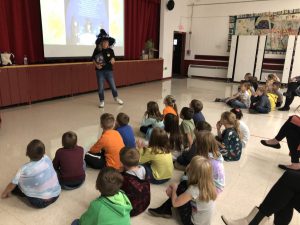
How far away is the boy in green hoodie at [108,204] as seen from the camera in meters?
1.45

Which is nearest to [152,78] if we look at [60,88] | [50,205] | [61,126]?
[60,88]

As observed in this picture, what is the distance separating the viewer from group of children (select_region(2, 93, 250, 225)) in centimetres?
151

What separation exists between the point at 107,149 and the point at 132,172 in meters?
0.66

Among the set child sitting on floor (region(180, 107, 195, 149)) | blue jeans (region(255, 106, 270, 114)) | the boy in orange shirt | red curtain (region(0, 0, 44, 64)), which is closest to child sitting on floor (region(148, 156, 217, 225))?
the boy in orange shirt

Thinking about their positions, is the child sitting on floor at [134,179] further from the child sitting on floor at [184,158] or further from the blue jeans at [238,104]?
the blue jeans at [238,104]

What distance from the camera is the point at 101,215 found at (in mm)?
1452

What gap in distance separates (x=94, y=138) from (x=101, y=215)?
213 cm

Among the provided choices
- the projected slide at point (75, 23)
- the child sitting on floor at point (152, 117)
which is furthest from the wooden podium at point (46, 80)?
the child sitting on floor at point (152, 117)

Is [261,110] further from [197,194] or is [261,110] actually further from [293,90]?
[197,194]

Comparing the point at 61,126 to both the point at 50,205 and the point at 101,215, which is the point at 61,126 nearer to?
the point at 50,205

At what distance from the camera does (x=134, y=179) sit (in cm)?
184

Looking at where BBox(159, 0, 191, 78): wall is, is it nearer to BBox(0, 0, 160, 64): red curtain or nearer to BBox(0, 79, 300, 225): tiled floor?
BBox(0, 79, 300, 225): tiled floor

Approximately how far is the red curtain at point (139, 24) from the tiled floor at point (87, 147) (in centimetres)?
249

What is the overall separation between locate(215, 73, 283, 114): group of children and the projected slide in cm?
383
